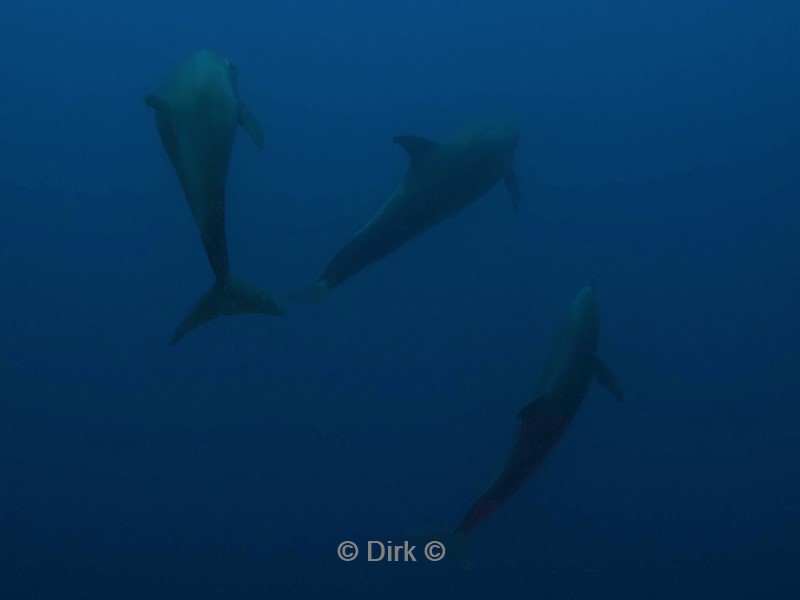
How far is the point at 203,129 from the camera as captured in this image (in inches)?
199

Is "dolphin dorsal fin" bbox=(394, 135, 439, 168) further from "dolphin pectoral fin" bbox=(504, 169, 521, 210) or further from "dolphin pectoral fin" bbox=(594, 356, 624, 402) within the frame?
"dolphin pectoral fin" bbox=(594, 356, 624, 402)

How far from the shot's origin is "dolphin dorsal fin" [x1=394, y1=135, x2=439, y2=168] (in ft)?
26.3

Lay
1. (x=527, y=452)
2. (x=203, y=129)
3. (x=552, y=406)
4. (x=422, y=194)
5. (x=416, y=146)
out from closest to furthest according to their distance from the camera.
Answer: (x=203, y=129) < (x=552, y=406) < (x=527, y=452) < (x=422, y=194) < (x=416, y=146)

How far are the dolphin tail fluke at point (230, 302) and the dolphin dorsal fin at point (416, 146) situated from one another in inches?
111

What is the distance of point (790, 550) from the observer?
1492 centimetres

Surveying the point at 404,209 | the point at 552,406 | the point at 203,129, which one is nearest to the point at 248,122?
the point at 203,129

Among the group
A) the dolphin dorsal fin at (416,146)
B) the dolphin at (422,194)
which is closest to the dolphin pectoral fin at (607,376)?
the dolphin at (422,194)

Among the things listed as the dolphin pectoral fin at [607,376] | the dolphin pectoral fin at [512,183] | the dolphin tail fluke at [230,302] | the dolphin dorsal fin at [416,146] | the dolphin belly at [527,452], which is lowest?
the dolphin belly at [527,452]

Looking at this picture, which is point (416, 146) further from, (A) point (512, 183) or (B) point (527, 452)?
(B) point (527, 452)

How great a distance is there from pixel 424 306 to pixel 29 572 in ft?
34.0

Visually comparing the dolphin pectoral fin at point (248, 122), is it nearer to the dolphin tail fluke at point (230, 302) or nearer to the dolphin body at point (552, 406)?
the dolphin tail fluke at point (230, 302)

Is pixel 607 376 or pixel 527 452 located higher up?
pixel 607 376

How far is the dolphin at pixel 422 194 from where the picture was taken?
802cm

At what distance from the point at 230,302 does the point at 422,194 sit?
9.31ft
